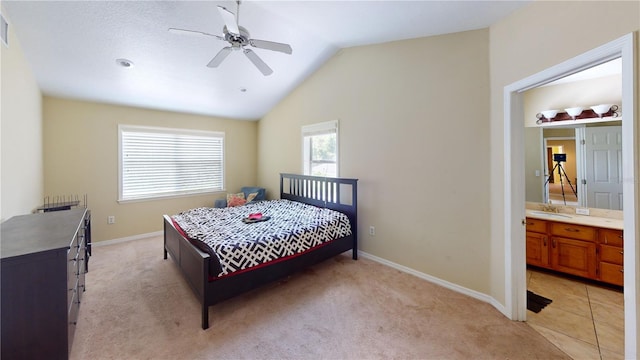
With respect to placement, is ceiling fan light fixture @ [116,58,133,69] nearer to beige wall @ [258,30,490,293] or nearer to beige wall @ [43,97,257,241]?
beige wall @ [43,97,257,241]

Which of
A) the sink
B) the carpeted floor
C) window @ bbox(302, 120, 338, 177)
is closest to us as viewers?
the carpeted floor

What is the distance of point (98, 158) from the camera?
3.92 meters

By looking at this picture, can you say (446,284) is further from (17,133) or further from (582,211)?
(17,133)

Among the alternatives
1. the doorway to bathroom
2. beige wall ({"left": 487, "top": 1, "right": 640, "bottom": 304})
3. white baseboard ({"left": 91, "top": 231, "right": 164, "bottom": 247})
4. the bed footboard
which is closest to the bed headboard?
beige wall ({"left": 487, "top": 1, "right": 640, "bottom": 304})

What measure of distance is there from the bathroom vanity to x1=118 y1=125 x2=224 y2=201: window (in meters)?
5.52

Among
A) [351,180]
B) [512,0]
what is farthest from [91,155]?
[512,0]

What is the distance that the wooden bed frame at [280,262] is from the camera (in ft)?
6.70

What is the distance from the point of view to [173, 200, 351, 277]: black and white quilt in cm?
220

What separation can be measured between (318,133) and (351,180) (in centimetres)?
118

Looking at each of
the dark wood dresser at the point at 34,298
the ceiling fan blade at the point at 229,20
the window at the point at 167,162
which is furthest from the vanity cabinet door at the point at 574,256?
the window at the point at 167,162

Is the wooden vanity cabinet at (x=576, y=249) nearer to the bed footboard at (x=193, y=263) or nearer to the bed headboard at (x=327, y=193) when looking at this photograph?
the bed headboard at (x=327, y=193)

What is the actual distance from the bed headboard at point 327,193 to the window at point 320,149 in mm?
242

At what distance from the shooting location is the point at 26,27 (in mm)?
2309

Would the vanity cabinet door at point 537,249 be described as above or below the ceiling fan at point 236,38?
below
